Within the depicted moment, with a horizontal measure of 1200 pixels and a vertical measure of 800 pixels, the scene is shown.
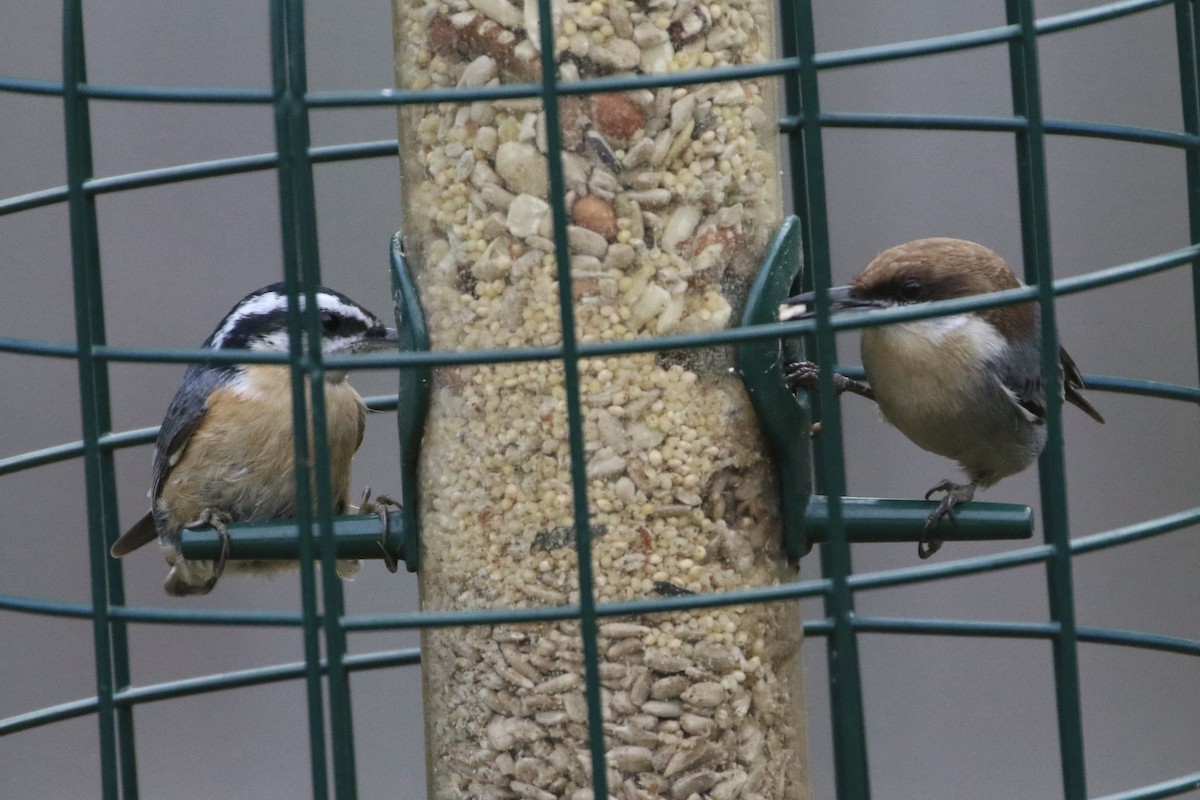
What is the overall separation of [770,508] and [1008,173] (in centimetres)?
447

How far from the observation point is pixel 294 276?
10.8 feet

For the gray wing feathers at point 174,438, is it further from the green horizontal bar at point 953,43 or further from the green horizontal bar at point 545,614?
the green horizontal bar at point 953,43

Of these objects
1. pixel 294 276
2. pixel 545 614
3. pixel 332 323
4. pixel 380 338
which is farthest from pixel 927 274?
pixel 294 276

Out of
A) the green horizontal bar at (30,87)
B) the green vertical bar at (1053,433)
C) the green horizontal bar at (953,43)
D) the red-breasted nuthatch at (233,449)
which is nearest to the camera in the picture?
the green horizontal bar at (953,43)

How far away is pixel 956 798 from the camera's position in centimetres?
856

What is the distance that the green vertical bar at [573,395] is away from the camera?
3.20m

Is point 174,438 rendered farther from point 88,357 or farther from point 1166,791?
point 1166,791

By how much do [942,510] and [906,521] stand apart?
81 millimetres

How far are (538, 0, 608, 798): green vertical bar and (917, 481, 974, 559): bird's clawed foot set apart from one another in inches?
37.1

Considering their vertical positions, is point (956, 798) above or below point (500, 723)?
below

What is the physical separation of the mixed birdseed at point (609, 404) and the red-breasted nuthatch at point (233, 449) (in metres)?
1.27

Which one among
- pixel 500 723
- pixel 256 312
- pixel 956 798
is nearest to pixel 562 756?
pixel 500 723

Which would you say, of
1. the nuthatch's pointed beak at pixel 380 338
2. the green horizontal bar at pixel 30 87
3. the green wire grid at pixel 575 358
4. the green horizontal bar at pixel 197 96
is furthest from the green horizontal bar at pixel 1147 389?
the green horizontal bar at pixel 30 87

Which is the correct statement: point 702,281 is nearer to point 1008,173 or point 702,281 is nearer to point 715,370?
point 715,370
